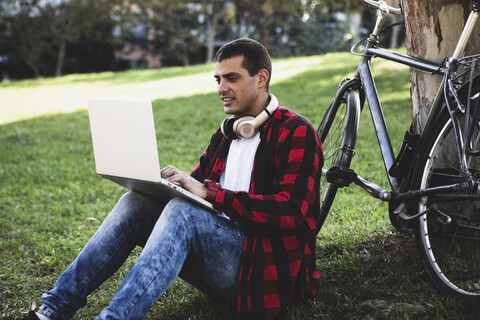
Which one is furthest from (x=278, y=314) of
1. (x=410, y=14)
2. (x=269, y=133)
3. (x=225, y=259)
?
(x=410, y=14)

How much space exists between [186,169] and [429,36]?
3.71 meters

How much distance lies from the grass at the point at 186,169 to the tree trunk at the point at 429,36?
0.84m

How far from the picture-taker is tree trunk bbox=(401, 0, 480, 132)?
2.87m

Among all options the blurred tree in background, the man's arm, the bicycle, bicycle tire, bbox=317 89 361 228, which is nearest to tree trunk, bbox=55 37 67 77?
the blurred tree in background

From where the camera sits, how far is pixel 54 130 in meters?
8.70

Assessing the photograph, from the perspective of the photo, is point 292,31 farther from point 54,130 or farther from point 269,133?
point 269,133

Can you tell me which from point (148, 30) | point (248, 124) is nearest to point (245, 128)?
point (248, 124)

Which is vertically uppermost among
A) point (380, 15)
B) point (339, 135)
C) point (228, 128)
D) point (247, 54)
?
point (380, 15)

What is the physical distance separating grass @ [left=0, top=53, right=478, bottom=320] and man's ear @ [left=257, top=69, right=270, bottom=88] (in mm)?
1136

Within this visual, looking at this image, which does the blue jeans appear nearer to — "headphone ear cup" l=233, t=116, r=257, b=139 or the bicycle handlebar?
"headphone ear cup" l=233, t=116, r=257, b=139

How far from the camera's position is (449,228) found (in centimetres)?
296

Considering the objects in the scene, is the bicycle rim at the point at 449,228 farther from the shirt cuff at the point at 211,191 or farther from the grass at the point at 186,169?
the shirt cuff at the point at 211,191

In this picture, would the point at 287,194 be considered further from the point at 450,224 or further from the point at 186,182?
the point at 450,224

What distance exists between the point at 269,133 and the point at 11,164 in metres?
5.08
